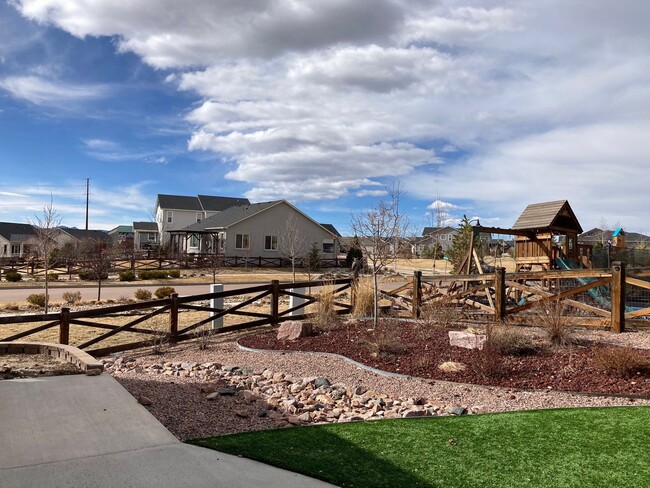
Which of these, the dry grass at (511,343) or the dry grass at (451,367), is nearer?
the dry grass at (451,367)

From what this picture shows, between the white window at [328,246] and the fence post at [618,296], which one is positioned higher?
the white window at [328,246]

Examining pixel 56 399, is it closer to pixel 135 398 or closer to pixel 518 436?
pixel 135 398

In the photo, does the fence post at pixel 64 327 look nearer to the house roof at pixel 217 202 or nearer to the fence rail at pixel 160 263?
the fence rail at pixel 160 263

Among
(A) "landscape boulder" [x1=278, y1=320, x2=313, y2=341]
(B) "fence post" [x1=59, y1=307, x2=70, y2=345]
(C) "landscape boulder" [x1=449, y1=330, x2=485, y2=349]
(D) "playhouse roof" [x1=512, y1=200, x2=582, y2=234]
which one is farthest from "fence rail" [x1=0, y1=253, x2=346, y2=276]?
(C) "landscape boulder" [x1=449, y1=330, x2=485, y2=349]

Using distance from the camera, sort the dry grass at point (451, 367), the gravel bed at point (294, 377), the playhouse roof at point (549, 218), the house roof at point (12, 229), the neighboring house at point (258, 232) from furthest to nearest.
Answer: the house roof at point (12, 229)
the neighboring house at point (258, 232)
the playhouse roof at point (549, 218)
the dry grass at point (451, 367)
the gravel bed at point (294, 377)

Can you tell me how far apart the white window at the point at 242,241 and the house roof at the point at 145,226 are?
3220cm

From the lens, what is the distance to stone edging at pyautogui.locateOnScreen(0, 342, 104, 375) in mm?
7086

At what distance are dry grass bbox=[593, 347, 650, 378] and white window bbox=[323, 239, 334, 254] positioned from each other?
142 feet

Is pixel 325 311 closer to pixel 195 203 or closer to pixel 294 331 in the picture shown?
pixel 294 331

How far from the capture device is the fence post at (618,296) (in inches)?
394

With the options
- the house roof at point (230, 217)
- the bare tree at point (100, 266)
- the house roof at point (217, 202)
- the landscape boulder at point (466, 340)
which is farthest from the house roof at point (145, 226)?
the landscape boulder at point (466, 340)

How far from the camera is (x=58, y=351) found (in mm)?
8188

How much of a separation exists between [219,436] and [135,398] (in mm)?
1532

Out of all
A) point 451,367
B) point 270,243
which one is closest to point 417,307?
point 451,367
